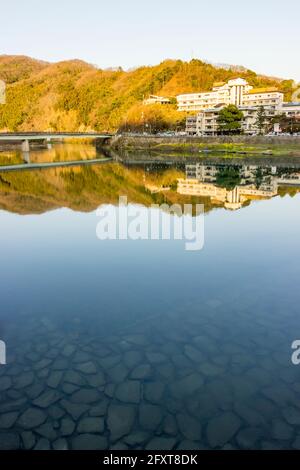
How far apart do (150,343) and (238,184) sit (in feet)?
74.0

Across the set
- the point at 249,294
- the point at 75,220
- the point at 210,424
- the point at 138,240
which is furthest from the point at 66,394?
the point at 75,220

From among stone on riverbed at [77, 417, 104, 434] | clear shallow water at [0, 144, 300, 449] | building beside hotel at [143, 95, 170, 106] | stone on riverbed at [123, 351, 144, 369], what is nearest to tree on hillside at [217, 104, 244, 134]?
building beside hotel at [143, 95, 170, 106]

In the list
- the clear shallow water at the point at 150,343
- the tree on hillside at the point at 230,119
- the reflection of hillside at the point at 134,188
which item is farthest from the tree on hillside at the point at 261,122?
the clear shallow water at the point at 150,343

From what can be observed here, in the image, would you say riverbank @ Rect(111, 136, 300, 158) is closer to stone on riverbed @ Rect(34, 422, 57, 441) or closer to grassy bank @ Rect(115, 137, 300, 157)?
grassy bank @ Rect(115, 137, 300, 157)

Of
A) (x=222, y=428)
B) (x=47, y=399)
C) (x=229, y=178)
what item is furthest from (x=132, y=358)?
(x=229, y=178)

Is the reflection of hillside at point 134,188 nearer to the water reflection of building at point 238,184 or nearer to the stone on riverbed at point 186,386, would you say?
the water reflection of building at point 238,184

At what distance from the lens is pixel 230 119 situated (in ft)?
199

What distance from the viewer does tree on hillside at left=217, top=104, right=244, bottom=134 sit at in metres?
60.7

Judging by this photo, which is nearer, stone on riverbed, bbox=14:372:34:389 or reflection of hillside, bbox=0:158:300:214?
stone on riverbed, bbox=14:372:34:389

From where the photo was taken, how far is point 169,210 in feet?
65.8

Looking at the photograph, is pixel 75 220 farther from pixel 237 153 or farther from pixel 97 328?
pixel 237 153

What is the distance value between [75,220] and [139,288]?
9.17 meters

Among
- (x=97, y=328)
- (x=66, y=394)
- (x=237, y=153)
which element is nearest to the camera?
(x=66, y=394)

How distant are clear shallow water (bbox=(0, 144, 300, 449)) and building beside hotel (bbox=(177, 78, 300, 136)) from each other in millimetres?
55344
